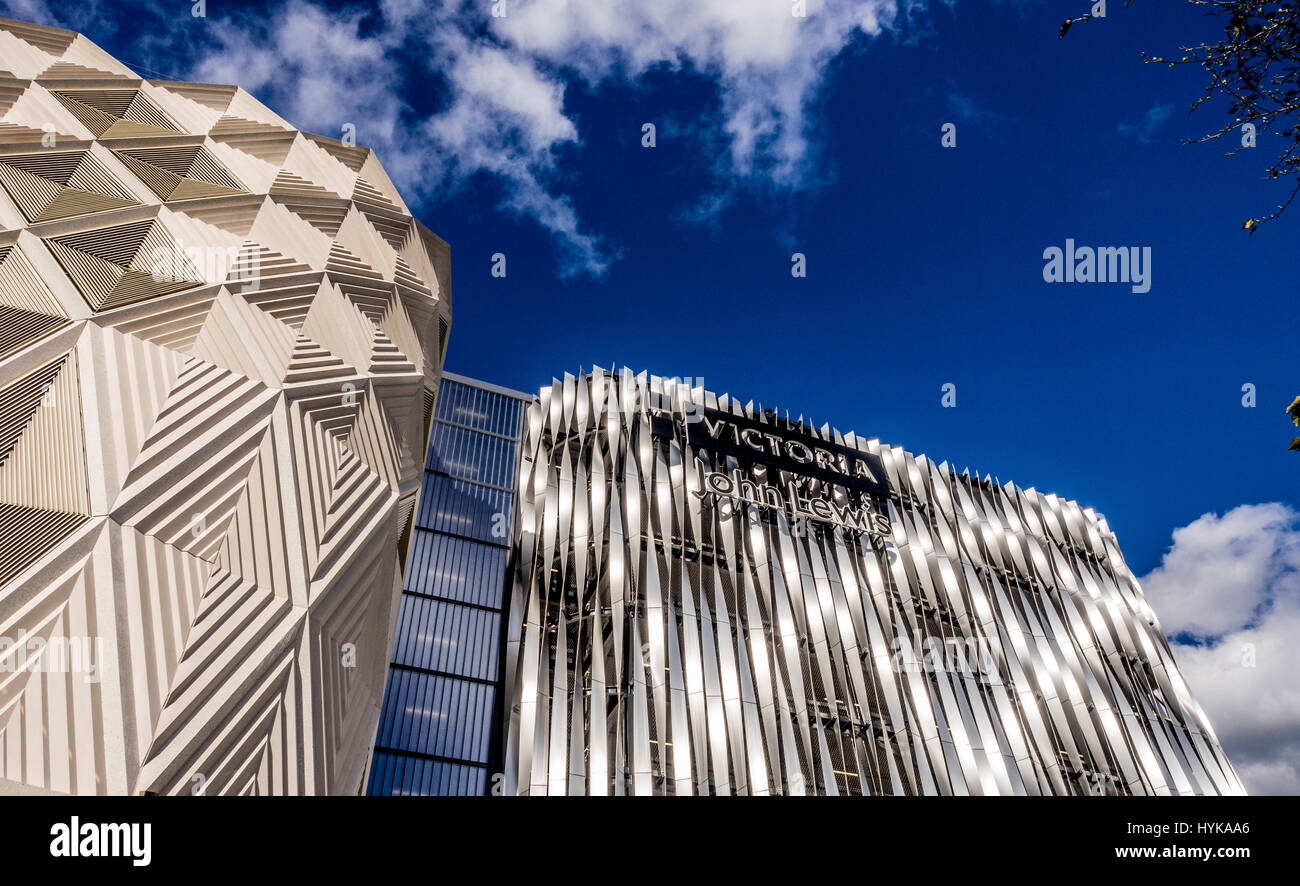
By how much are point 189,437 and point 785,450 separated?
17369mm

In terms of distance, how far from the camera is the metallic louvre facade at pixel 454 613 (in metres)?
13.9

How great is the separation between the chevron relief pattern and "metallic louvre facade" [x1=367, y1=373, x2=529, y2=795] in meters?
4.18

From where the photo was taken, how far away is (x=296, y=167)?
1295 centimetres

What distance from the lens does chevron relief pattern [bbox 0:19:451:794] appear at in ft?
20.1

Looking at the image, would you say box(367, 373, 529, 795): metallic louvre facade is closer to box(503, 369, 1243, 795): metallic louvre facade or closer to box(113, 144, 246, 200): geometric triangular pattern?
box(503, 369, 1243, 795): metallic louvre facade

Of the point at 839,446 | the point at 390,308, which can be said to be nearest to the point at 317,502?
the point at 390,308

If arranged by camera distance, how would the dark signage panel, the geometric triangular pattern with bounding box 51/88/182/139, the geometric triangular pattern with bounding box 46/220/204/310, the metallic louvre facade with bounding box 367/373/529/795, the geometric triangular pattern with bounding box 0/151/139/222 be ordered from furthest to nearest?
the dark signage panel
the metallic louvre facade with bounding box 367/373/529/795
the geometric triangular pattern with bounding box 51/88/182/139
the geometric triangular pattern with bounding box 0/151/139/222
the geometric triangular pattern with bounding box 46/220/204/310

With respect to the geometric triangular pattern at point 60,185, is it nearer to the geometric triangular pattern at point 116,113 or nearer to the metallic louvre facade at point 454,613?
the geometric triangular pattern at point 116,113

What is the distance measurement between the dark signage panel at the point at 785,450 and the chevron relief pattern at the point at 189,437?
10210 millimetres

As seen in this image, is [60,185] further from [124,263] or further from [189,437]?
[189,437]

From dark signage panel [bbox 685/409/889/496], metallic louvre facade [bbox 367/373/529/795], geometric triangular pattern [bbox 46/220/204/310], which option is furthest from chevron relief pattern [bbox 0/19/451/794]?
dark signage panel [bbox 685/409/889/496]

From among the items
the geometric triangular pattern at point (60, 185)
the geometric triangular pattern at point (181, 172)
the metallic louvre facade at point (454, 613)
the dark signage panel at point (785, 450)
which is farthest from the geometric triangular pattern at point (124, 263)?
the dark signage panel at point (785, 450)

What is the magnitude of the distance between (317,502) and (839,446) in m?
18.1
